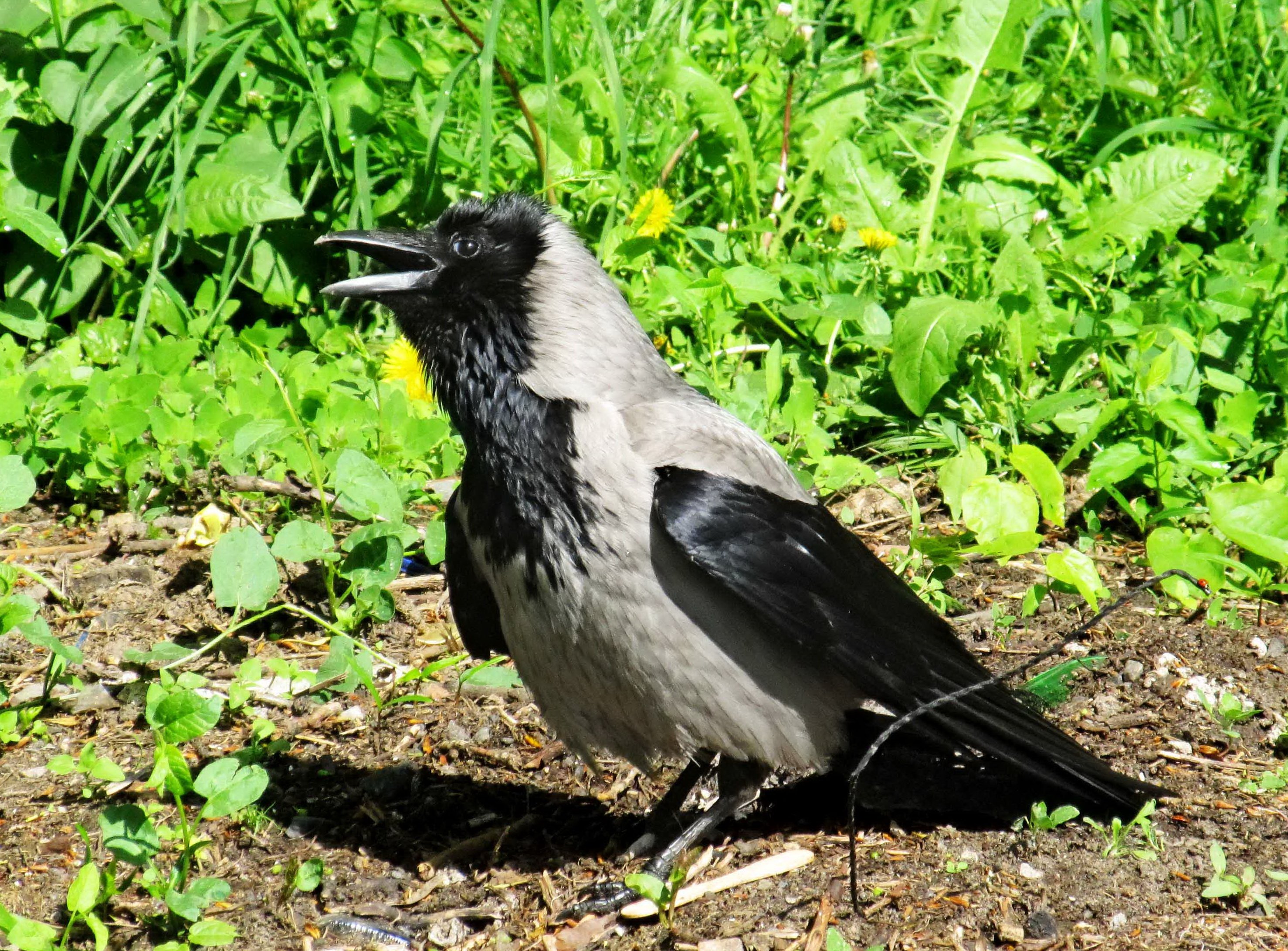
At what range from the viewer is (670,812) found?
354 cm

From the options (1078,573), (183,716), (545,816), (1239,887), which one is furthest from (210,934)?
(1078,573)

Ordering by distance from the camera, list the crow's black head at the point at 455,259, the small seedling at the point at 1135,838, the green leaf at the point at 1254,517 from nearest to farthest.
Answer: the small seedling at the point at 1135,838, the crow's black head at the point at 455,259, the green leaf at the point at 1254,517

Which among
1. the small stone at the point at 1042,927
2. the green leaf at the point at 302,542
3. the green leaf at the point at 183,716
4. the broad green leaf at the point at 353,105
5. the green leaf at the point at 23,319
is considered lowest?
the small stone at the point at 1042,927

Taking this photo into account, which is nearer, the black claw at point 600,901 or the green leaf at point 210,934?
the green leaf at point 210,934

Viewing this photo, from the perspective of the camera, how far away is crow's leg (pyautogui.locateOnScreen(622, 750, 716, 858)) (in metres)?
3.43

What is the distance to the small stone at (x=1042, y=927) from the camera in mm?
2906

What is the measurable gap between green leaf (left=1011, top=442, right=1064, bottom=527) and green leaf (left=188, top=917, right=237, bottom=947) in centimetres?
278

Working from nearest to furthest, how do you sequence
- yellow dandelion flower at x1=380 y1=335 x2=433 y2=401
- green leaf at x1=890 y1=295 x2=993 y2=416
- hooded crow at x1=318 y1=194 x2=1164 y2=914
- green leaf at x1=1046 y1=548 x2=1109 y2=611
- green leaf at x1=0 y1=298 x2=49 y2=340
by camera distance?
hooded crow at x1=318 y1=194 x2=1164 y2=914 < green leaf at x1=1046 y1=548 x2=1109 y2=611 < green leaf at x1=890 y1=295 x2=993 y2=416 < yellow dandelion flower at x1=380 y1=335 x2=433 y2=401 < green leaf at x1=0 y1=298 x2=49 y2=340

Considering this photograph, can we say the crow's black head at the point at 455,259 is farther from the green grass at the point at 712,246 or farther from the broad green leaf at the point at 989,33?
the broad green leaf at the point at 989,33

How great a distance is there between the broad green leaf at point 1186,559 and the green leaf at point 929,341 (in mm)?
935

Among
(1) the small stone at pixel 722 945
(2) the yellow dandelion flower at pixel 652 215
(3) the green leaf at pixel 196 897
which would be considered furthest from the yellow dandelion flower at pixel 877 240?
(3) the green leaf at pixel 196 897

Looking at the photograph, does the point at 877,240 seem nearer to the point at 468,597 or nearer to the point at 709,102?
the point at 709,102

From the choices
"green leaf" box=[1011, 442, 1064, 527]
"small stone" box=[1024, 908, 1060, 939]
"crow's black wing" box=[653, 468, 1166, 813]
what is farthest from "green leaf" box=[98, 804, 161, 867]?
"green leaf" box=[1011, 442, 1064, 527]

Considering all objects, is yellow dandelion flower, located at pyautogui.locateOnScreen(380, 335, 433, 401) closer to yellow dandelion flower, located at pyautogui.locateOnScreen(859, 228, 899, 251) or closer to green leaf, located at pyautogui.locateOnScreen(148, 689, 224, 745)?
yellow dandelion flower, located at pyautogui.locateOnScreen(859, 228, 899, 251)
